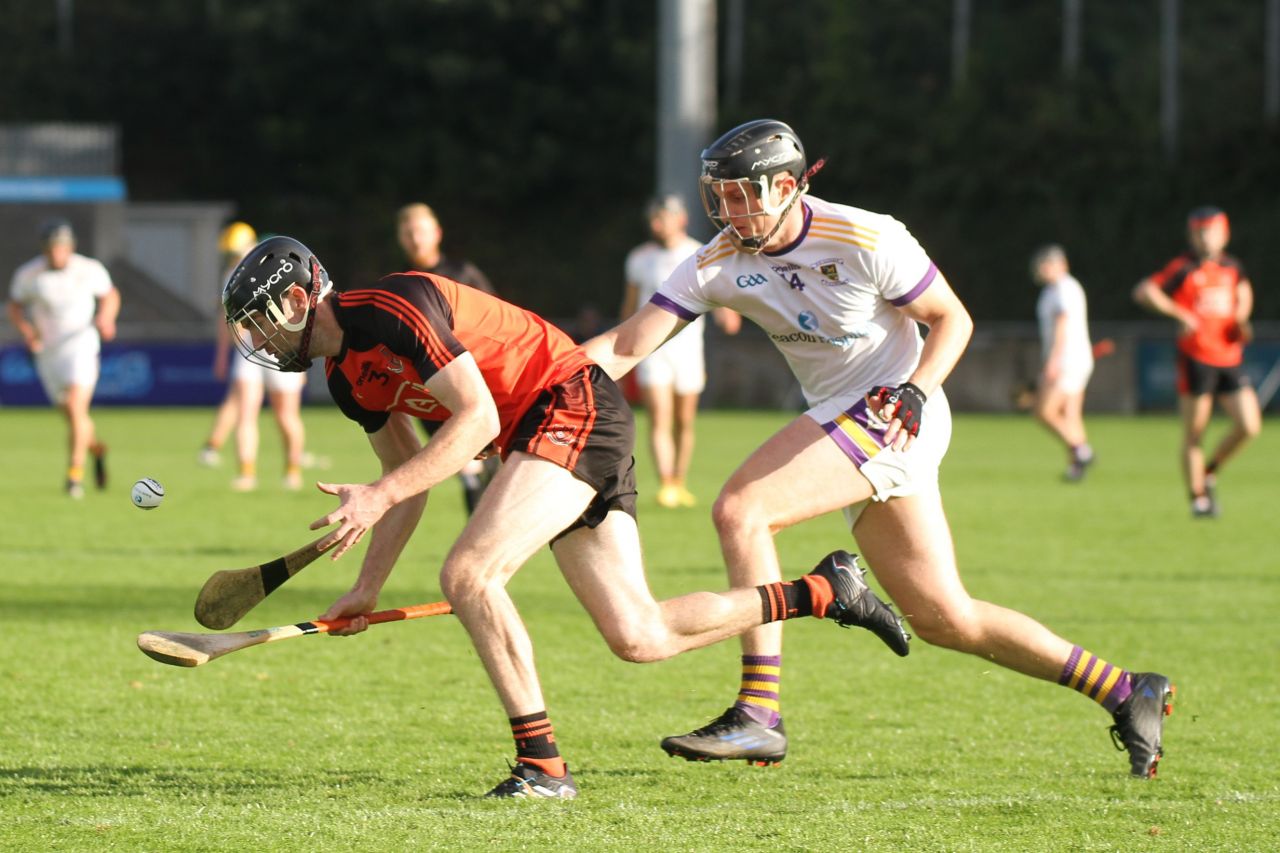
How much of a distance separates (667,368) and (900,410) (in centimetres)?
836

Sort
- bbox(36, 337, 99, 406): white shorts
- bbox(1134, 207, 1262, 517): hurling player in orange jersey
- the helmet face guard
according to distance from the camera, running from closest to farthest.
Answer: the helmet face guard → bbox(1134, 207, 1262, 517): hurling player in orange jersey → bbox(36, 337, 99, 406): white shorts

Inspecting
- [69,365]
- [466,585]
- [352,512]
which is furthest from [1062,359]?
[352,512]

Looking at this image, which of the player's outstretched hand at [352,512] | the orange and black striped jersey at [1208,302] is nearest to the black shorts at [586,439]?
the player's outstretched hand at [352,512]

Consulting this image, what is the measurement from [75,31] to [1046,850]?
50.6 m

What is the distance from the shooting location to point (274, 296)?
17.0ft

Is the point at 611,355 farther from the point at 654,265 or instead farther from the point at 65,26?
the point at 65,26

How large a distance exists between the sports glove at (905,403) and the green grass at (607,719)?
1.06m

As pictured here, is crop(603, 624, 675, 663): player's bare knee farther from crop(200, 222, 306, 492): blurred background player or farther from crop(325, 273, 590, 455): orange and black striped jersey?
crop(200, 222, 306, 492): blurred background player

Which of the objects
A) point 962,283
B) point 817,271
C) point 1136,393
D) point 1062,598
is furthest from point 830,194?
point 817,271

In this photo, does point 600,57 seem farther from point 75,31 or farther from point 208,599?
point 208,599

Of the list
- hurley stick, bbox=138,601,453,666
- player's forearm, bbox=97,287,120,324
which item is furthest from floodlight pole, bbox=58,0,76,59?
hurley stick, bbox=138,601,453,666

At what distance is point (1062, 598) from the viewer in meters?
9.84

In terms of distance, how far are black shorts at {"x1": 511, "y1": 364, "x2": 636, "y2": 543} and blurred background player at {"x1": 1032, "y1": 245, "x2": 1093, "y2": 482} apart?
11.9 m

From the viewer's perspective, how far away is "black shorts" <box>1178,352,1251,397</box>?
13.8 m
